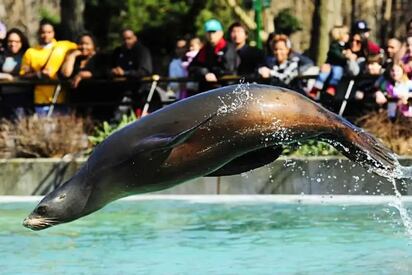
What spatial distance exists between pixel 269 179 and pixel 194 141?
6464 millimetres

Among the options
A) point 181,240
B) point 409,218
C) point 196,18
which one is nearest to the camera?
point 181,240

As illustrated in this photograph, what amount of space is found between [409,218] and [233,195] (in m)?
2.71

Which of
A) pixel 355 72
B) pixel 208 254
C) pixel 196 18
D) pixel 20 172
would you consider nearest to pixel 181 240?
pixel 208 254

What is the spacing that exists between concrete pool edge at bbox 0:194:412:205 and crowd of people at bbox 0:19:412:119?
1.69m

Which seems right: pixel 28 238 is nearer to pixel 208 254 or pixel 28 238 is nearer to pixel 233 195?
pixel 208 254

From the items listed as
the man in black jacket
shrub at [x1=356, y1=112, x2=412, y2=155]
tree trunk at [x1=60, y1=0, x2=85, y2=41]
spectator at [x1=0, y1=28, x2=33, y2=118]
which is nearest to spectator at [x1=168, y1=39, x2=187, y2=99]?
the man in black jacket

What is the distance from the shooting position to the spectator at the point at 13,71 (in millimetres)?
16811

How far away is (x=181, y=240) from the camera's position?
10.9 m

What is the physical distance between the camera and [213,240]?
10914 millimetres

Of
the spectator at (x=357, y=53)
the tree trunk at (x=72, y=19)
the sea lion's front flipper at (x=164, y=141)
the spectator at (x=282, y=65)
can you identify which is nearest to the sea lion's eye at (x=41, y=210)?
the sea lion's front flipper at (x=164, y=141)

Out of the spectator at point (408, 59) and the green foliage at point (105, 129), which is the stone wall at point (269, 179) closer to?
the green foliage at point (105, 129)

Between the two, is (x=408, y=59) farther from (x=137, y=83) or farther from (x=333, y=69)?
(x=137, y=83)

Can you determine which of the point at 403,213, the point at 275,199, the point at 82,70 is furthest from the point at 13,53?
the point at 403,213

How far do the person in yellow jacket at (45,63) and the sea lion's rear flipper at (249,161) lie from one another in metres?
8.84
